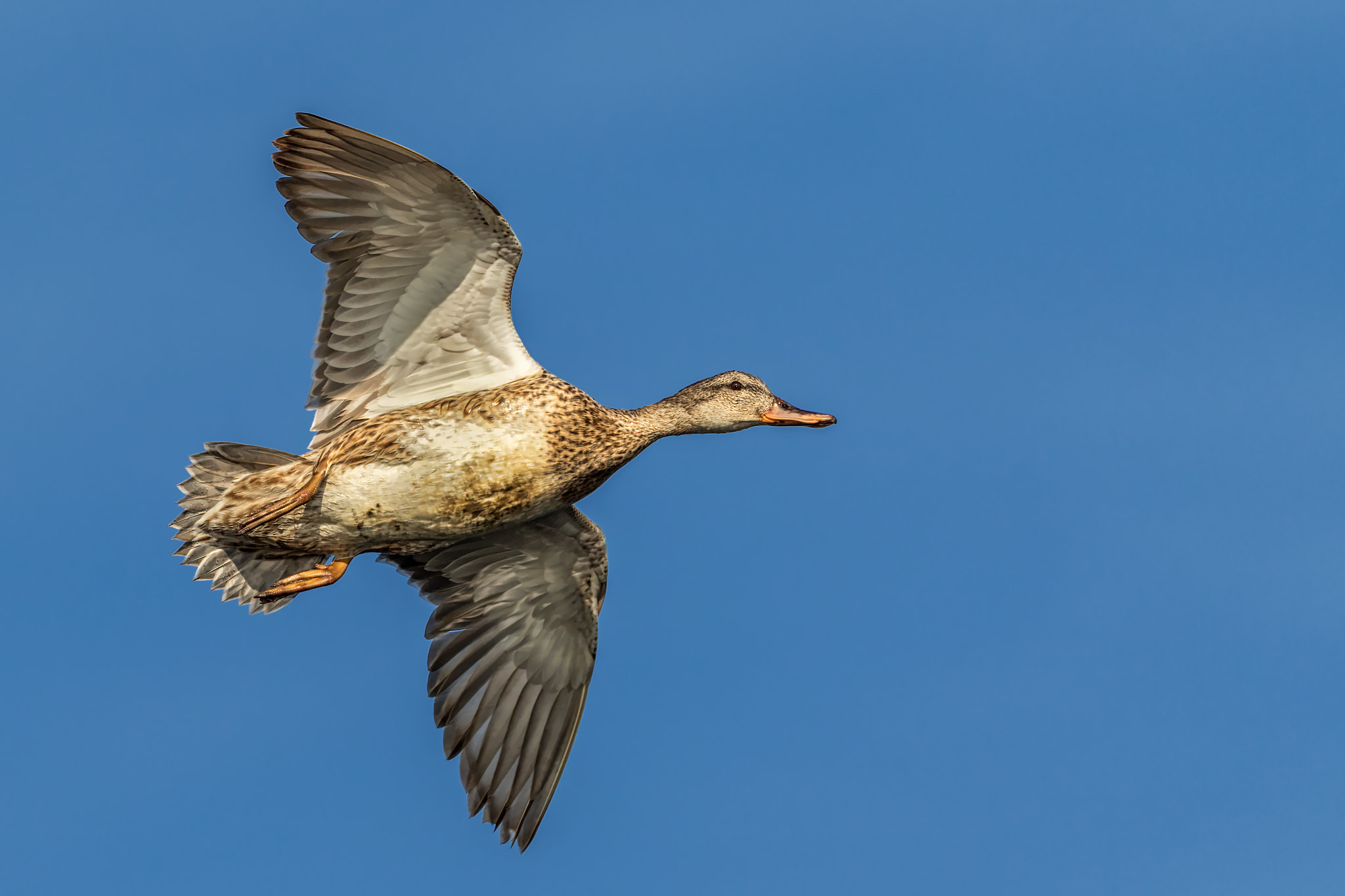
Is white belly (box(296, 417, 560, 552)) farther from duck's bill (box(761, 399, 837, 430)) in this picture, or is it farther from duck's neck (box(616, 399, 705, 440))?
duck's bill (box(761, 399, 837, 430))

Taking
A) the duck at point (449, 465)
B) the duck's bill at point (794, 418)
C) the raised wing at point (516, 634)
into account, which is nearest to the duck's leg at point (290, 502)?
the duck at point (449, 465)

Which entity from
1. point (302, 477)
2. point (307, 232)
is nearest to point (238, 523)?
point (302, 477)

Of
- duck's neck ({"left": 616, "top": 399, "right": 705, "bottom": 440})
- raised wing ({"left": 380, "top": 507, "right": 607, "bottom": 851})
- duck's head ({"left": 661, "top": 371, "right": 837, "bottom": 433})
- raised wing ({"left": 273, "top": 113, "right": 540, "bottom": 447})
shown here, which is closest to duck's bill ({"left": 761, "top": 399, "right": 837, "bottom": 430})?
duck's head ({"left": 661, "top": 371, "right": 837, "bottom": 433})

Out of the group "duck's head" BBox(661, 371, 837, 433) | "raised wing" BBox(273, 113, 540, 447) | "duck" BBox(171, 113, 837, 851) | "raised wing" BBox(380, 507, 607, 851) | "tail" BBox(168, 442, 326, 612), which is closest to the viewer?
"raised wing" BBox(273, 113, 540, 447)

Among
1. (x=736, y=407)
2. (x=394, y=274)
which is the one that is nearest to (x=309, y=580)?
(x=394, y=274)

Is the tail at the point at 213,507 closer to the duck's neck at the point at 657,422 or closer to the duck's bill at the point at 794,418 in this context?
the duck's neck at the point at 657,422

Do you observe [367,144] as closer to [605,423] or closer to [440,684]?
[605,423]

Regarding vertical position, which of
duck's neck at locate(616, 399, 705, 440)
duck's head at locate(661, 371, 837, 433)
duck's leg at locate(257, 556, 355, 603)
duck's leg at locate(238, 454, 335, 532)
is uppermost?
duck's head at locate(661, 371, 837, 433)
